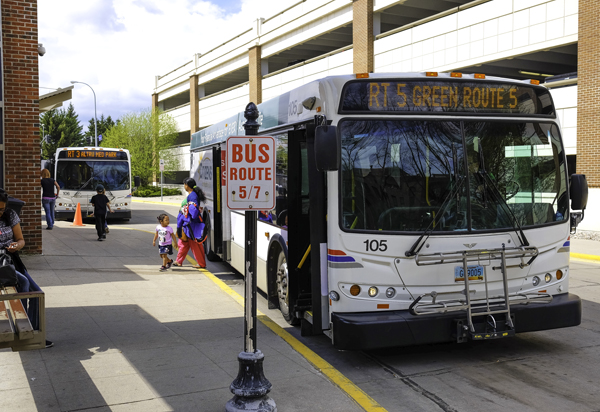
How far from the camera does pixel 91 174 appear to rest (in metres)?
23.6

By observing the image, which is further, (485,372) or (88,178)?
(88,178)

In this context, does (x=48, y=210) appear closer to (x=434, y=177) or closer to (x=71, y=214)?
(x=71, y=214)

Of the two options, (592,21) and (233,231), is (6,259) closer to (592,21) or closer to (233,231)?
(233,231)

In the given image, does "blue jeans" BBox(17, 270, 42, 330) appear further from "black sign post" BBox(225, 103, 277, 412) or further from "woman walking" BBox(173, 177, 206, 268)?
"woman walking" BBox(173, 177, 206, 268)

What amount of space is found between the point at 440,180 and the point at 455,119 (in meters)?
0.65

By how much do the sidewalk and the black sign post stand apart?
0.93 ft

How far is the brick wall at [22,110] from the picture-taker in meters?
12.5

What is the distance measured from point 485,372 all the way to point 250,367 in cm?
248

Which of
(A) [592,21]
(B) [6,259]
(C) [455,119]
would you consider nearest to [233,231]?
(B) [6,259]

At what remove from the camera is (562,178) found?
6594 mm

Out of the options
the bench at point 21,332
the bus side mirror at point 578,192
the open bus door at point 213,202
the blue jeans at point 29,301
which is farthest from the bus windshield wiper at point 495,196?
the open bus door at point 213,202

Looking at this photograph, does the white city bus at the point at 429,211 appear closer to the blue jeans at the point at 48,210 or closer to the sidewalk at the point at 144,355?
the sidewalk at the point at 144,355

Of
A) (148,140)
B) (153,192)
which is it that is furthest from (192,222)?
(148,140)

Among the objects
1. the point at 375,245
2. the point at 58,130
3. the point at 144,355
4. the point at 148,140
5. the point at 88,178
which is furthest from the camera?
the point at 58,130
